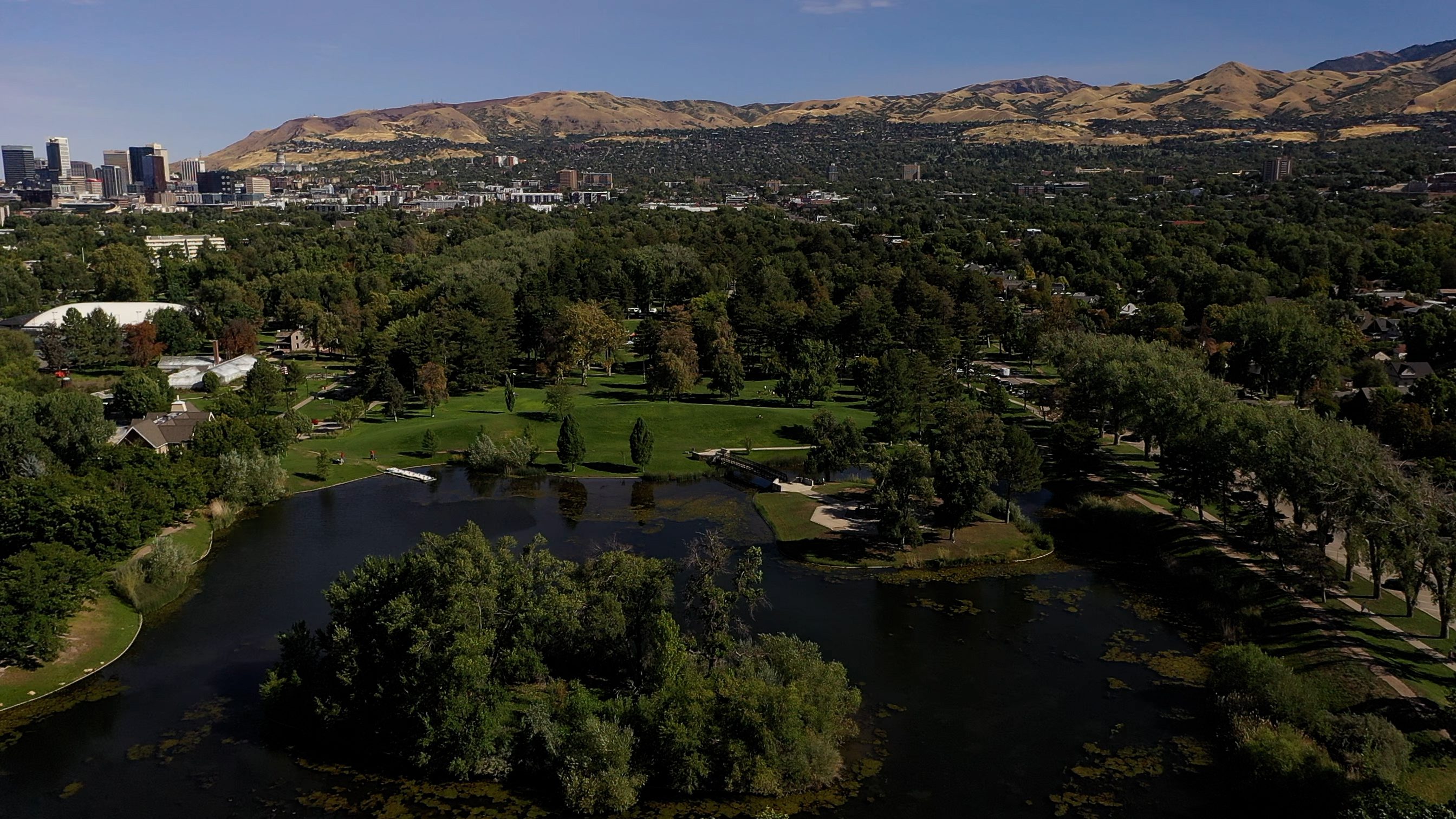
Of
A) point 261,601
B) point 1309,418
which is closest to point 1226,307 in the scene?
point 1309,418

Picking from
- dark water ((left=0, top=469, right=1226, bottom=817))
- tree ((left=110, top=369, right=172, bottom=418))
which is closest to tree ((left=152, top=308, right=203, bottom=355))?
tree ((left=110, top=369, right=172, bottom=418))

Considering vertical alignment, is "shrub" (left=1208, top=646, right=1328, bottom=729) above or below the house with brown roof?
below

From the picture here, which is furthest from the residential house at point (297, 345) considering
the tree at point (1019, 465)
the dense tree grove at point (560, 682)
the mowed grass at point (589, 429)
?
the tree at point (1019, 465)

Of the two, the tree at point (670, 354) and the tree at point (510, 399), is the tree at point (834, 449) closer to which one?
the tree at point (670, 354)

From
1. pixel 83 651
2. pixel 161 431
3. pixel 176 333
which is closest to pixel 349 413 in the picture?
pixel 161 431

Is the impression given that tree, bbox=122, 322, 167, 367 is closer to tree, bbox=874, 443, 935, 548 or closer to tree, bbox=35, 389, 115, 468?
tree, bbox=35, 389, 115, 468

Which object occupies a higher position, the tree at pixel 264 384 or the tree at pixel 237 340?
the tree at pixel 237 340
